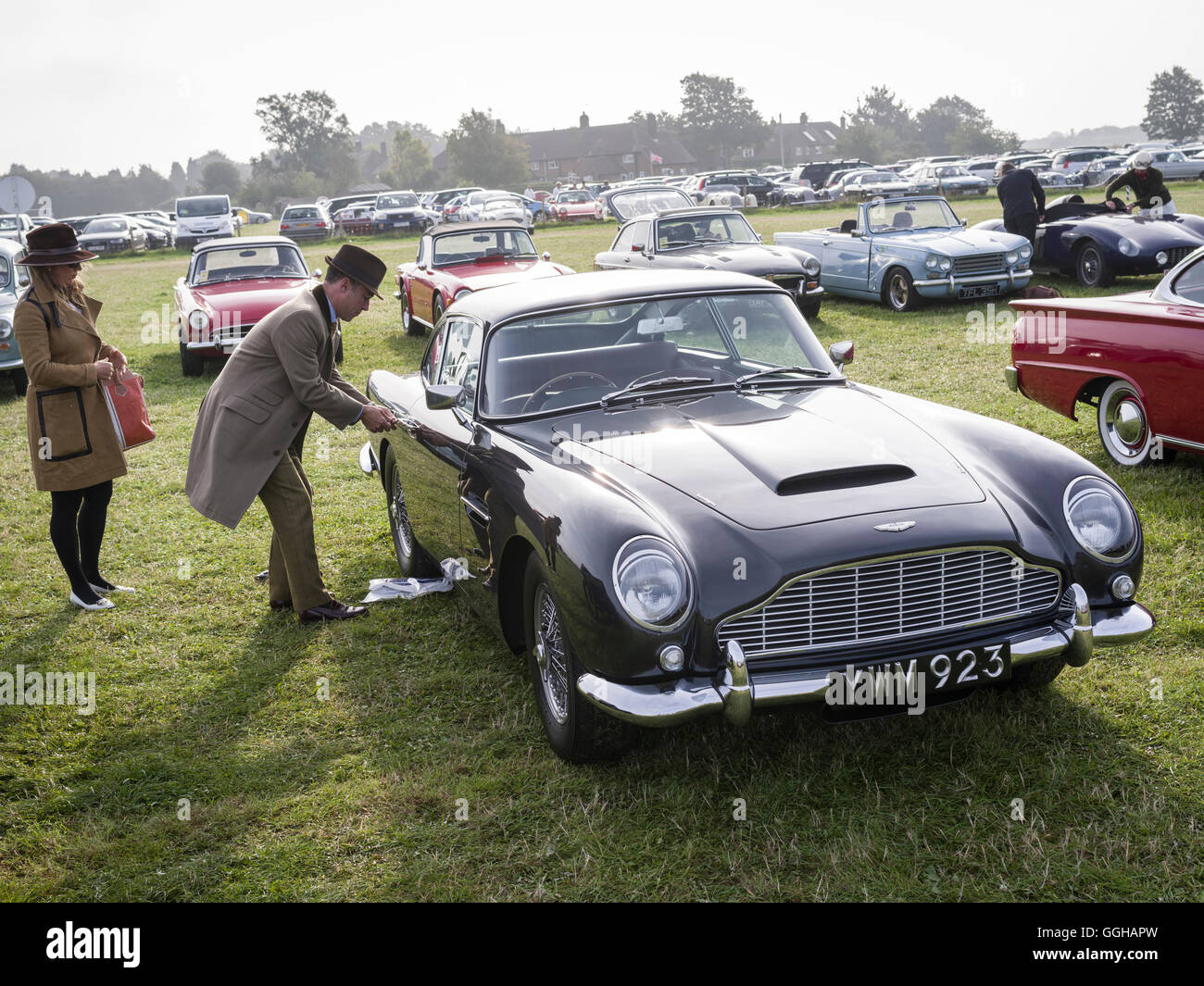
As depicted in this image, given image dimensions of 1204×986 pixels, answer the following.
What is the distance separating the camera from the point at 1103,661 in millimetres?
4586

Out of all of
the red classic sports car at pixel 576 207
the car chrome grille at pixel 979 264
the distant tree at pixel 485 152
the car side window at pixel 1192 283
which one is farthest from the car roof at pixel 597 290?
the distant tree at pixel 485 152

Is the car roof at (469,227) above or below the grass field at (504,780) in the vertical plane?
above

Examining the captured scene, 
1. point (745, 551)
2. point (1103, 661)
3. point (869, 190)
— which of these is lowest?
point (1103, 661)

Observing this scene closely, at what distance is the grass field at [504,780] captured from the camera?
337 cm

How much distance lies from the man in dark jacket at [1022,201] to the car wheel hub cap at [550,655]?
1252 centimetres

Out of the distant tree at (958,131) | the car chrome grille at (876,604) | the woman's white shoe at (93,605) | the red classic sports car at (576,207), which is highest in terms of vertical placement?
the distant tree at (958,131)

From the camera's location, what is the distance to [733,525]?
11.8 feet

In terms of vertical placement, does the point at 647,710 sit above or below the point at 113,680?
above

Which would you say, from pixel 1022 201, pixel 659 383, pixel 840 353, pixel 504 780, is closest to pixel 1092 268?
pixel 1022 201

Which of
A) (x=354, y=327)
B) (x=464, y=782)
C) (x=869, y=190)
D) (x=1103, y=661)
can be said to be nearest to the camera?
(x=464, y=782)

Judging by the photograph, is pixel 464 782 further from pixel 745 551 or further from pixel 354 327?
pixel 354 327

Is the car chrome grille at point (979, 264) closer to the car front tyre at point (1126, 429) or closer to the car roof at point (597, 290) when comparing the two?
the car front tyre at point (1126, 429)
